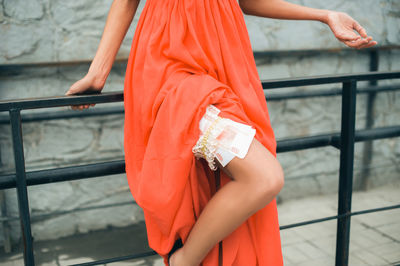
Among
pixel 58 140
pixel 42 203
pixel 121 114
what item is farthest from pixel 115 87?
pixel 42 203

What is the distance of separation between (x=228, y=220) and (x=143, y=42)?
0.57 m

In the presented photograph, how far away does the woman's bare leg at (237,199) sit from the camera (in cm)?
102

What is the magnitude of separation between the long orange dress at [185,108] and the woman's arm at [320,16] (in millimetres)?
280

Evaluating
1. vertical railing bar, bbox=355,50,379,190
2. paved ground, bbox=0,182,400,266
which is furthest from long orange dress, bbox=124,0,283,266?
vertical railing bar, bbox=355,50,379,190

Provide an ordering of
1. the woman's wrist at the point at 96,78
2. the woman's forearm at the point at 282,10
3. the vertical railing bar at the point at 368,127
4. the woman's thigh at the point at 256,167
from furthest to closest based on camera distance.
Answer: the vertical railing bar at the point at 368,127, the woman's forearm at the point at 282,10, the woman's wrist at the point at 96,78, the woman's thigh at the point at 256,167

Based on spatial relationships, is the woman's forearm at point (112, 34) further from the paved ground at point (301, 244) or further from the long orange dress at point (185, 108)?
the paved ground at point (301, 244)

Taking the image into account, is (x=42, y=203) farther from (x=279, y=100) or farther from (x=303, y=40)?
(x=303, y=40)

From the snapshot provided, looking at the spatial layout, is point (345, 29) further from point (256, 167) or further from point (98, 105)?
point (98, 105)

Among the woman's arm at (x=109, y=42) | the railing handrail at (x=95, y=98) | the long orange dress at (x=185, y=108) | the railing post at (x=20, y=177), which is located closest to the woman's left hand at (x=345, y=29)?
the railing handrail at (x=95, y=98)

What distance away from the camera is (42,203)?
108 inches

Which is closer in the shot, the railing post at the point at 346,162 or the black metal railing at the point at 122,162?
the black metal railing at the point at 122,162

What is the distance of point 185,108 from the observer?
105 centimetres

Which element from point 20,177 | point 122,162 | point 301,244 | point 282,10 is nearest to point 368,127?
point 301,244

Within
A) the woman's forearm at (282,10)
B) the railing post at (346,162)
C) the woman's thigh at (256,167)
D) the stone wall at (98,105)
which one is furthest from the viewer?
the stone wall at (98,105)
